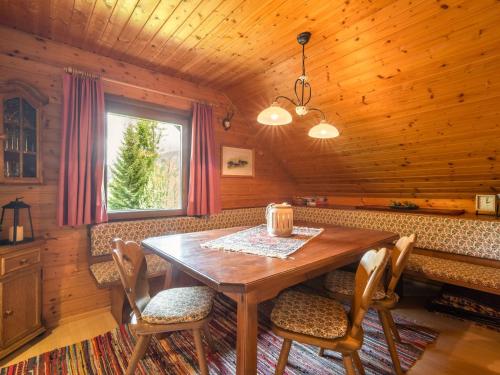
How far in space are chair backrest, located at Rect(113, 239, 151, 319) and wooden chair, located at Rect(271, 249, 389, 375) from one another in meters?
0.77

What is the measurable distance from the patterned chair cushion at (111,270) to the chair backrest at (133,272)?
633mm

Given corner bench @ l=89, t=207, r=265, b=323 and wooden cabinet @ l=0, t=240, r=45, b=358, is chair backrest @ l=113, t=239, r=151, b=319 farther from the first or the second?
wooden cabinet @ l=0, t=240, r=45, b=358

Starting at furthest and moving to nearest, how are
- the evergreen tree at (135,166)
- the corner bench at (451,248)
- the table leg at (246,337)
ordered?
the evergreen tree at (135,166)
the corner bench at (451,248)
the table leg at (246,337)

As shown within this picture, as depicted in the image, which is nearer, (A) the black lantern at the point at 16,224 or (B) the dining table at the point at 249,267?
(B) the dining table at the point at 249,267

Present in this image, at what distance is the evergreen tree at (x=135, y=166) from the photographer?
293 cm

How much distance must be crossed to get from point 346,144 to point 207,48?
1.92m

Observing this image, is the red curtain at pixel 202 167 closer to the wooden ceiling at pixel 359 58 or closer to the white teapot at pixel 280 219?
the wooden ceiling at pixel 359 58

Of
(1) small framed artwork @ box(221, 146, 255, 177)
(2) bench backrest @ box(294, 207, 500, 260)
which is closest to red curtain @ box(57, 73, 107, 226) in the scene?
(1) small framed artwork @ box(221, 146, 255, 177)

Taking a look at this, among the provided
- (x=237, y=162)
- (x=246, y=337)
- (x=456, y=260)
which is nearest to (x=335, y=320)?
(x=246, y=337)

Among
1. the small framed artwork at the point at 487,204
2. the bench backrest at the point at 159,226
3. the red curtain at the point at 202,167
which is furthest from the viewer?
the red curtain at the point at 202,167

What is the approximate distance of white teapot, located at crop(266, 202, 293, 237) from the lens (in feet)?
6.40

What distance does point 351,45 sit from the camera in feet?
6.94

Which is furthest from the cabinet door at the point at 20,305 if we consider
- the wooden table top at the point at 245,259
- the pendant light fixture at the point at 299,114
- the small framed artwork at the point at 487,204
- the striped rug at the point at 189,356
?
the small framed artwork at the point at 487,204

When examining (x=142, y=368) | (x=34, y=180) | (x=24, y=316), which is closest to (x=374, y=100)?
(x=142, y=368)
